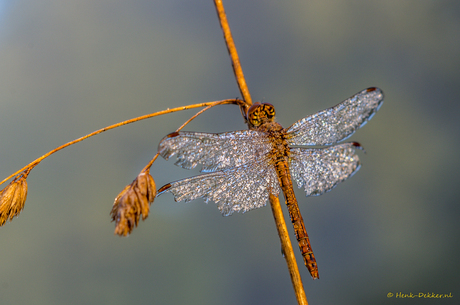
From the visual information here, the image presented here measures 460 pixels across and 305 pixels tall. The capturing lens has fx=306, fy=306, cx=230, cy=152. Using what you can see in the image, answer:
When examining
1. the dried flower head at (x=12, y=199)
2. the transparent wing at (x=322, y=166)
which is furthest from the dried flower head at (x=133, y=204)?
the transparent wing at (x=322, y=166)

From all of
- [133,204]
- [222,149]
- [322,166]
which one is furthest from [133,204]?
[322,166]

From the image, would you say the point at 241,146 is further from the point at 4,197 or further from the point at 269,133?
the point at 4,197

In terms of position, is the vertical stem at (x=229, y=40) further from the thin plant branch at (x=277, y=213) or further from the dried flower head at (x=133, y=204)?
the dried flower head at (x=133, y=204)

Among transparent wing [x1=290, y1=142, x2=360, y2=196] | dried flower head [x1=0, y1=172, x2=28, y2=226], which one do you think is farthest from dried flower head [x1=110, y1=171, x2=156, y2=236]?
transparent wing [x1=290, y1=142, x2=360, y2=196]

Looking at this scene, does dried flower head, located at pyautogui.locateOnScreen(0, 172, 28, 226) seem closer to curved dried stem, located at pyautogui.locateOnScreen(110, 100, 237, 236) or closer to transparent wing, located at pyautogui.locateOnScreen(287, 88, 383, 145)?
curved dried stem, located at pyautogui.locateOnScreen(110, 100, 237, 236)

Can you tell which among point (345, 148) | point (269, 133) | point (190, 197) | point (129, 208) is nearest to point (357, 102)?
point (345, 148)

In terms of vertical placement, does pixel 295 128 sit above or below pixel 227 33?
below

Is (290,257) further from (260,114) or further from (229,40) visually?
(229,40)
